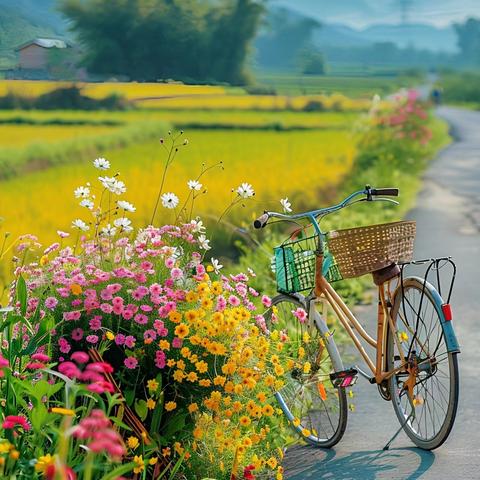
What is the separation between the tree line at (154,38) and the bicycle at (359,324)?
3643 millimetres

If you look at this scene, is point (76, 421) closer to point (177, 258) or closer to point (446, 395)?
point (177, 258)

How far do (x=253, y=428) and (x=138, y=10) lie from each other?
533 centimetres

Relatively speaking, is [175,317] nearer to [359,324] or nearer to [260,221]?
[260,221]

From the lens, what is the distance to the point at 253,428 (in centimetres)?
498

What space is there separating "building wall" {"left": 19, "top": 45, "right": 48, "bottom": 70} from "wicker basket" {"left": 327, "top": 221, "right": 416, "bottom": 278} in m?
3.33

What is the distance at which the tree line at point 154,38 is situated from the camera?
8.59 m

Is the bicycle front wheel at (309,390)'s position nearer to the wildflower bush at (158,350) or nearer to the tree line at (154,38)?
the wildflower bush at (158,350)

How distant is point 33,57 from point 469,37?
30.9 metres

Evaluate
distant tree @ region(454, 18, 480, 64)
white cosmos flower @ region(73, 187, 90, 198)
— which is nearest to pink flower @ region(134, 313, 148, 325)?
white cosmos flower @ region(73, 187, 90, 198)

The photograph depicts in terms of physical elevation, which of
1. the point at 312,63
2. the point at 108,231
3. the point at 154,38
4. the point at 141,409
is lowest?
the point at 141,409

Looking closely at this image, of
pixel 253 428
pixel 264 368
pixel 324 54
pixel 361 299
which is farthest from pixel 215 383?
pixel 324 54

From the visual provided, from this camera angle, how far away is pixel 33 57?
7.70 metres

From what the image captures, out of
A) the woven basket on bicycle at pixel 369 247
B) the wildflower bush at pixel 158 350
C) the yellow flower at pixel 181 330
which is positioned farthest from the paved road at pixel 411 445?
the yellow flower at pixel 181 330

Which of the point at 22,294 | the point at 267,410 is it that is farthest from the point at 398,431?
the point at 22,294
